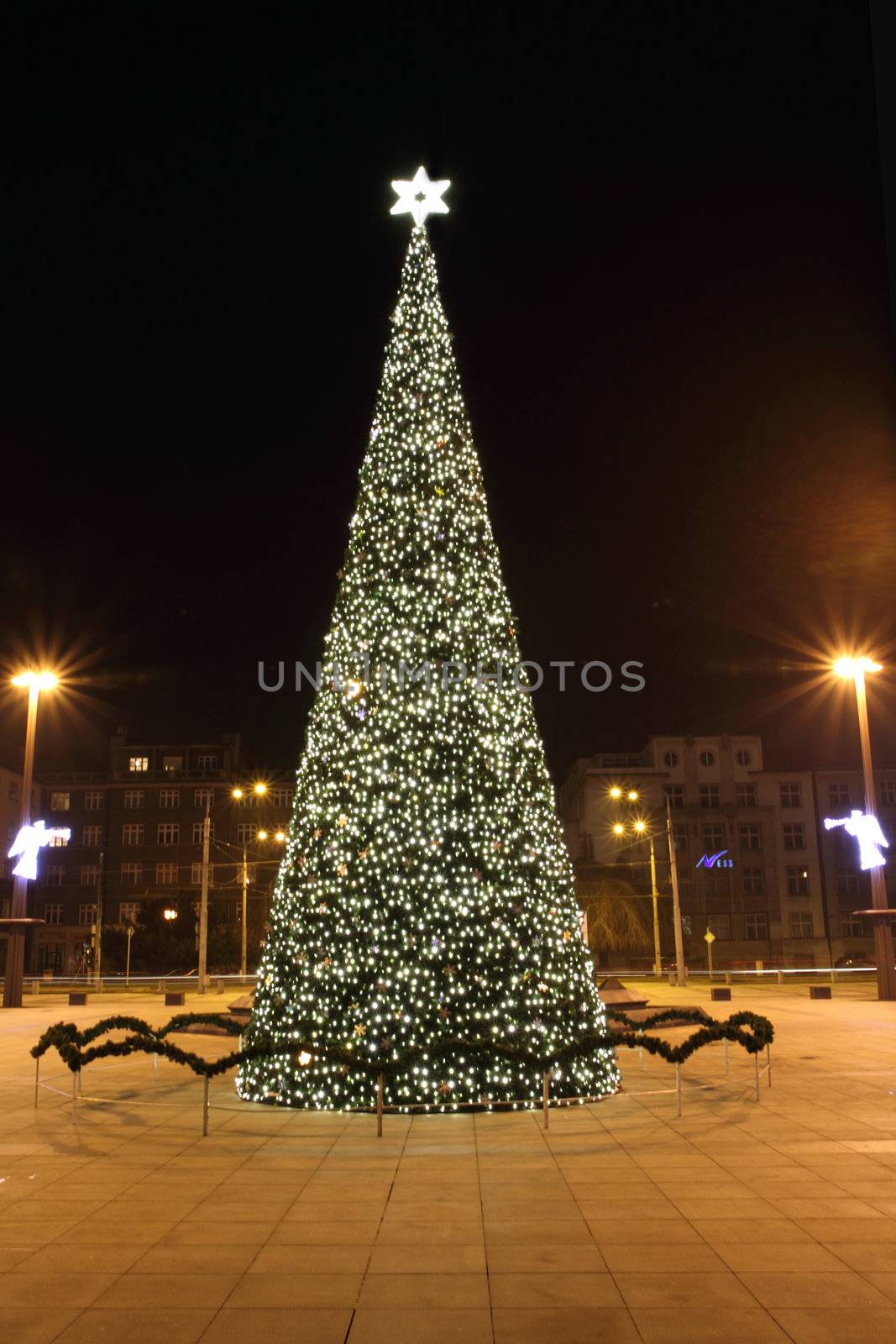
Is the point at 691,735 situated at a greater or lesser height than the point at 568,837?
greater

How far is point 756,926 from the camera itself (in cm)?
5775

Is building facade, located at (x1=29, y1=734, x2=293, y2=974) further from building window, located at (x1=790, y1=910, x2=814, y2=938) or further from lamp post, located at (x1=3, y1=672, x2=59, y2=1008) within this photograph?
lamp post, located at (x1=3, y1=672, x2=59, y2=1008)

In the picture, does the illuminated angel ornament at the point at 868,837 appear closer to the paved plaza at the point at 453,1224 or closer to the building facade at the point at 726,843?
the paved plaza at the point at 453,1224

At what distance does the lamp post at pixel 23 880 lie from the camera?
26.8m

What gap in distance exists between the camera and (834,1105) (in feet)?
39.6

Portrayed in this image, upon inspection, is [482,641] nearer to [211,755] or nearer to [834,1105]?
[834,1105]

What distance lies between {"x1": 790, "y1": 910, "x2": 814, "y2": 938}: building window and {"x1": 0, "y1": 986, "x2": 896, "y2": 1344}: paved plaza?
48.3 metres

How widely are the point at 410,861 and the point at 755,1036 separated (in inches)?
168

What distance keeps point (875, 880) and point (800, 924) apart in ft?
110

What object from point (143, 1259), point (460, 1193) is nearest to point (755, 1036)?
point (460, 1193)

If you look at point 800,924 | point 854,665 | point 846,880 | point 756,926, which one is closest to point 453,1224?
point 854,665

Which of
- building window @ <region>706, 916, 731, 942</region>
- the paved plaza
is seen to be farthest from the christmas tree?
building window @ <region>706, 916, 731, 942</region>

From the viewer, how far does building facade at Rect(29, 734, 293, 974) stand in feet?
201

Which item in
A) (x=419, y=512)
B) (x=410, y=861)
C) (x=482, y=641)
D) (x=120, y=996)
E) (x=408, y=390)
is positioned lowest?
(x=120, y=996)
